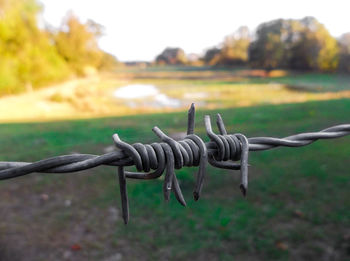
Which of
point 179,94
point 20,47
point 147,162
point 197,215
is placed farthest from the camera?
point 179,94

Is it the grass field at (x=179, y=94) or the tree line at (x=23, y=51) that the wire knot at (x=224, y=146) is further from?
the tree line at (x=23, y=51)

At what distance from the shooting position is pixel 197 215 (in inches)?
143

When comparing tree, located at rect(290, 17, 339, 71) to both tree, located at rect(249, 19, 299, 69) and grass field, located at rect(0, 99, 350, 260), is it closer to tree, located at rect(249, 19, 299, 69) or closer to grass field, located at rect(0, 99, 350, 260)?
tree, located at rect(249, 19, 299, 69)

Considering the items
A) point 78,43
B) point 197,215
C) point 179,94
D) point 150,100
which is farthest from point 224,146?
point 78,43

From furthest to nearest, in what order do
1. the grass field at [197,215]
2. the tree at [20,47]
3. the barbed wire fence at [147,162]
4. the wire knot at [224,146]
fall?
1. the tree at [20,47]
2. the grass field at [197,215]
3. the wire knot at [224,146]
4. the barbed wire fence at [147,162]

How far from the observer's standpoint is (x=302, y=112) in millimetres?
9789

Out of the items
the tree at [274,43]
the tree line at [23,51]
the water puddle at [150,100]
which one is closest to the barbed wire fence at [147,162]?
the water puddle at [150,100]

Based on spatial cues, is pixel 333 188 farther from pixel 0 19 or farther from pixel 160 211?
pixel 0 19

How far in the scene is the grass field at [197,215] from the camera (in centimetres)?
302

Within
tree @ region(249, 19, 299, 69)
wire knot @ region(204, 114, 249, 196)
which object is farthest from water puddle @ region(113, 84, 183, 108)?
wire knot @ region(204, 114, 249, 196)

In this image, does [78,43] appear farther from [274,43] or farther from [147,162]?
[147,162]

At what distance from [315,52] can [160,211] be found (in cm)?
2588

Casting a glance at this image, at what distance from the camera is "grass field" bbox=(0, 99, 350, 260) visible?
9.90 ft

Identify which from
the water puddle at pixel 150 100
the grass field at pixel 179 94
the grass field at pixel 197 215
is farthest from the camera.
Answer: the water puddle at pixel 150 100
